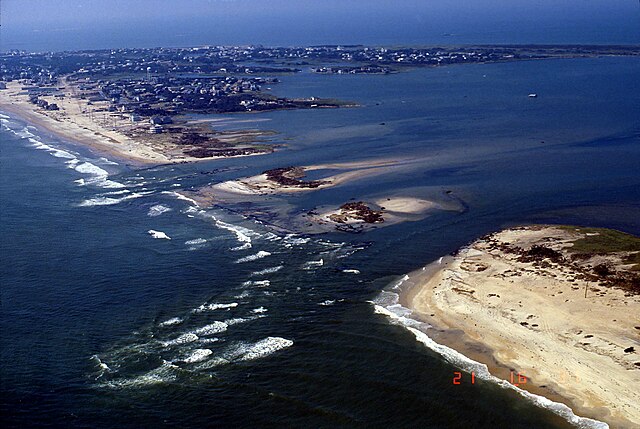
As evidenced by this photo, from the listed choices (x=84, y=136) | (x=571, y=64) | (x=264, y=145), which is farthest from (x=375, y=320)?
(x=571, y=64)

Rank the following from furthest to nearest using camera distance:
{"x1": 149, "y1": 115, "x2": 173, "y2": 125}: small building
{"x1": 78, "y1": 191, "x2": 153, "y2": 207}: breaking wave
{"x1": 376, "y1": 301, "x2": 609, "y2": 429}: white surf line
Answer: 1. {"x1": 149, "y1": 115, "x2": 173, "y2": 125}: small building
2. {"x1": 78, "y1": 191, "x2": 153, "y2": 207}: breaking wave
3. {"x1": 376, "y1": 301, "x2": 609, "y2": 429}: white surf line

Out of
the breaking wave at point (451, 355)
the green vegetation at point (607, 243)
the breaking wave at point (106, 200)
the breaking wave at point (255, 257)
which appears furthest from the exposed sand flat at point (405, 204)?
the breaking wave at point (106, 200)

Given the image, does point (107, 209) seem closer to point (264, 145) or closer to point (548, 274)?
point (264, 145)

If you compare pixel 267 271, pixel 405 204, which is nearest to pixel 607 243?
pixel 405 204

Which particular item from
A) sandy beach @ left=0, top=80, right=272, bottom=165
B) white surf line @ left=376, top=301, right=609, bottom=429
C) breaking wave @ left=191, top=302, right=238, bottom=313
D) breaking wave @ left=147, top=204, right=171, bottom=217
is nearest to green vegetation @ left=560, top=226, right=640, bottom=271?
white surf line @ left=376, top=301, right=609, bottom=429

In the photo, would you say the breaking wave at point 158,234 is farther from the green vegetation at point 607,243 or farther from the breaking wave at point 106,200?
the green vegetation at point 607,243

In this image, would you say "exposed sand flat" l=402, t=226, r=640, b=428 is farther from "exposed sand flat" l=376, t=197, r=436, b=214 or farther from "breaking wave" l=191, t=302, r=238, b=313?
"breaking wave" l=191, t=302, r=238, b=313

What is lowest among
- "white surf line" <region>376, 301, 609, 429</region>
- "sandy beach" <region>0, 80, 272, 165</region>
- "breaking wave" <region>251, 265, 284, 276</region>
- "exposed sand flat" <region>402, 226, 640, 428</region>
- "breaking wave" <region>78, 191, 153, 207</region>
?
"white surf line" <region>376, 301, 609, 429</region>
